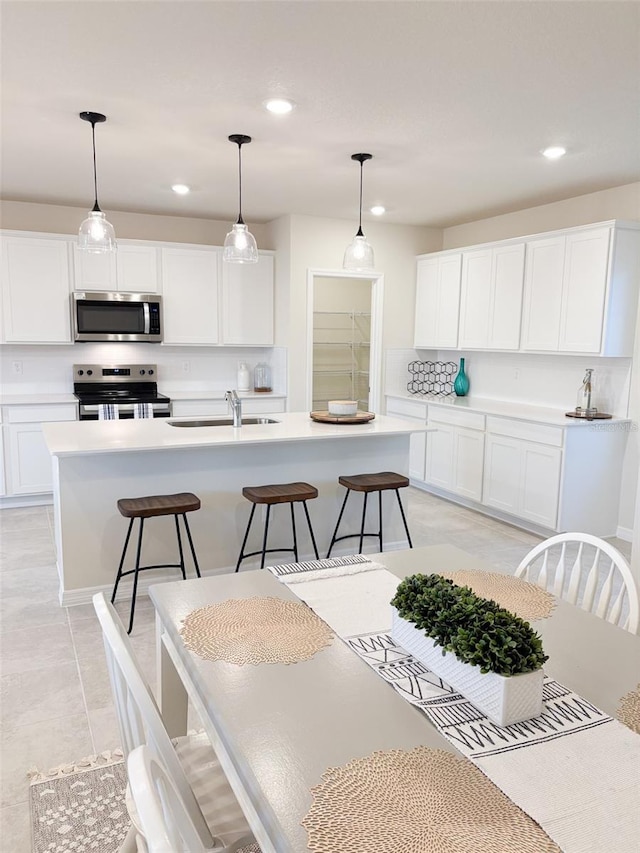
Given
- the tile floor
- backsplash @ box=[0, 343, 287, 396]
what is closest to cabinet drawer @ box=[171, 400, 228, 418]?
backsplash @ box=[0, 343, 287, 396]

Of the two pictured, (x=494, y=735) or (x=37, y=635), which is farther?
(x=37, y=635)

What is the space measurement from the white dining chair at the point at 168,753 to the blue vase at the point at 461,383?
16.5 feet

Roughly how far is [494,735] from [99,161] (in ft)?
13.5

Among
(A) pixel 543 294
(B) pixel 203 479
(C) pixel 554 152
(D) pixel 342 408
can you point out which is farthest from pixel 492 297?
(B) pixel 203 479

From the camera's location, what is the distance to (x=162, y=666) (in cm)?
179

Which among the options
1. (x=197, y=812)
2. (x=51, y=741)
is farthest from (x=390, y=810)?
(x=51, y=741)

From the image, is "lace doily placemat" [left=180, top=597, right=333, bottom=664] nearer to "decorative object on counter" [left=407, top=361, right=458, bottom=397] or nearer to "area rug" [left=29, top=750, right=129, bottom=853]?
"area rug" [left=29, top=750, right=129, bottom=853]

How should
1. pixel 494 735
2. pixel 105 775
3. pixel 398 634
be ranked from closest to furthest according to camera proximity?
1. pixel 494 735
2. pixel 398 634
3. pixel 105 775

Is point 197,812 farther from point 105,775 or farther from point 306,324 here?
point 306,324

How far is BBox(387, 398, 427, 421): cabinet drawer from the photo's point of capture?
5.96m

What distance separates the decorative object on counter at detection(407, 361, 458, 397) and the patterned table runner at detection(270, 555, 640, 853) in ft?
16.7

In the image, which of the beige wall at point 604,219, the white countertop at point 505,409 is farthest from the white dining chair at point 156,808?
the beige wall at point 604,219

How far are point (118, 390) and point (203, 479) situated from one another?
251 cm

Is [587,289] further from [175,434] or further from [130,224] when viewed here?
[130,224]
